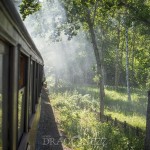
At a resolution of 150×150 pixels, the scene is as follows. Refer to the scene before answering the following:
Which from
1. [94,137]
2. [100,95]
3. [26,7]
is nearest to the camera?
[26,7]

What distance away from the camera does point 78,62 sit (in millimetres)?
48625

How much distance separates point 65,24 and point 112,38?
17662 mm

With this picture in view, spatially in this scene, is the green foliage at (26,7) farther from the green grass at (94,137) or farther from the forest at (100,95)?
the green grass at (94,137)

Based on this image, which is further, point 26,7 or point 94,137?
point 94,137

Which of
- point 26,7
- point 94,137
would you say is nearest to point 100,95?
point 94,137

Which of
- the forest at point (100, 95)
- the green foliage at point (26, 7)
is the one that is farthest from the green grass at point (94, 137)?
the green foliage at point (26, 7)

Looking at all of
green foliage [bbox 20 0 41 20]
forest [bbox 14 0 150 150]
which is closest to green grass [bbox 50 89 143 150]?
forest [bbox 14 0 150 150]

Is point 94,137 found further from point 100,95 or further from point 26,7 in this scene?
point 100,95

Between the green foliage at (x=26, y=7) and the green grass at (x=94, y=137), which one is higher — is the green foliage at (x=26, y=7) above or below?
above

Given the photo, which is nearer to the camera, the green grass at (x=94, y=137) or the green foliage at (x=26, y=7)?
the green foliage at (x=26, y=7)

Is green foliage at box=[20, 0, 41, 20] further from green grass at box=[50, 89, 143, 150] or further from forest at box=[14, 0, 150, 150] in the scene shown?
green grass at box=[50, 89, 143, 150]

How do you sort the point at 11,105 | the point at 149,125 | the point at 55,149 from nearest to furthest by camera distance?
the point at 11,105, the point at 55,149, the point at 149,125

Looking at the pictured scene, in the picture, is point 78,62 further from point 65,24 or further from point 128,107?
point 65,24

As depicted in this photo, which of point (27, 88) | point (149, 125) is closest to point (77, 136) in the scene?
point (149, 125)
